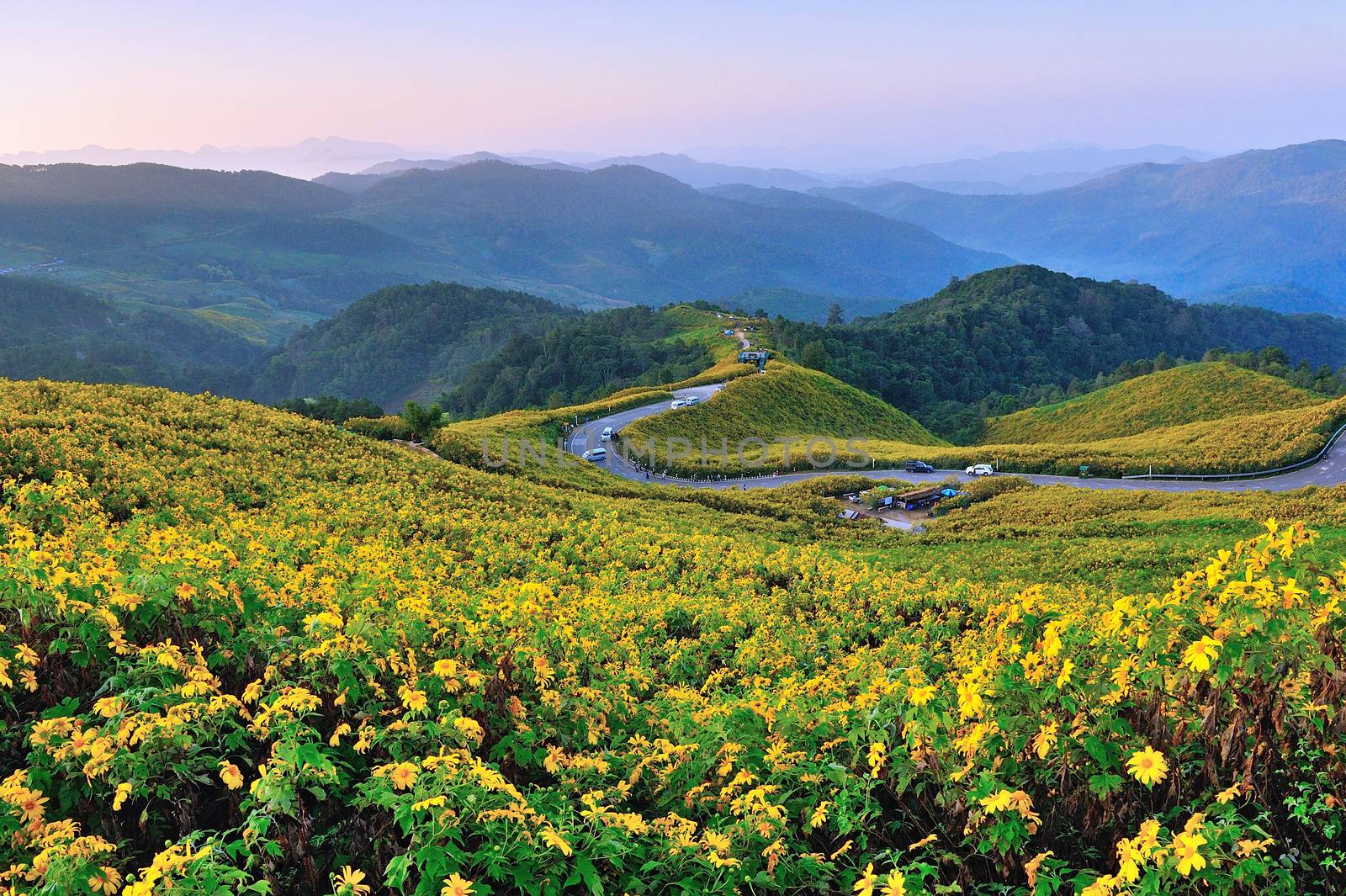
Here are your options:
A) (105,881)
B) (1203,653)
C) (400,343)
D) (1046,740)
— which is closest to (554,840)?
(105,881)

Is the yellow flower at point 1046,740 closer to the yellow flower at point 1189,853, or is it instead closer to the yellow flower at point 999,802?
the yellow flower at point 999,802

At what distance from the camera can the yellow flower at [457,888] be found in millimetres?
3215

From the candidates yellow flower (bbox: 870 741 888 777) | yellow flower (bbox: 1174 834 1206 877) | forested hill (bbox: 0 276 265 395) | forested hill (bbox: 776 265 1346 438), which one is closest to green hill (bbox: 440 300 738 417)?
forested hill (bbox: 776 265 1346 438)

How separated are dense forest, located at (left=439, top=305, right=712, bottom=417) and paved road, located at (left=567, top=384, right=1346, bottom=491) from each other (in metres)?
34.1

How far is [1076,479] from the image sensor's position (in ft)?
132

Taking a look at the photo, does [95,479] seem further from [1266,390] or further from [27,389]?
[1266,390]

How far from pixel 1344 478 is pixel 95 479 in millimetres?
47844

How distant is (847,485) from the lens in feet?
124

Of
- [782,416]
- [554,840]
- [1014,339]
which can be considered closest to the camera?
[554,840]

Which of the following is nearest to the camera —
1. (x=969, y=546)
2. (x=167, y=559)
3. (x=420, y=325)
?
(x=167, y=559)

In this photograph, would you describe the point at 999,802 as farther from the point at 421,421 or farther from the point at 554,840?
the point at 421,421

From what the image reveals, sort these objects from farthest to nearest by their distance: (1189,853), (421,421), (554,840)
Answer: (421,421)
(554,840)
(1189,853)

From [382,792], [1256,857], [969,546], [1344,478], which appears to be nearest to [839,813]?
[1256,857]

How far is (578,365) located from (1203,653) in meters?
100
